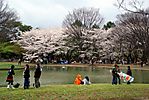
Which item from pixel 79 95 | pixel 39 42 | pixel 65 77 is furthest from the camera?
pixel 39 42

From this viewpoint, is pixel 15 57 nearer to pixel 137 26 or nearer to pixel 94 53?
pixel 94 53

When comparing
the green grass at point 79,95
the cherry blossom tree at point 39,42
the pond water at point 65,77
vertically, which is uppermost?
the cherry blossom tree at point 39,42

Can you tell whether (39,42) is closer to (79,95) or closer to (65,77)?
(65,77)


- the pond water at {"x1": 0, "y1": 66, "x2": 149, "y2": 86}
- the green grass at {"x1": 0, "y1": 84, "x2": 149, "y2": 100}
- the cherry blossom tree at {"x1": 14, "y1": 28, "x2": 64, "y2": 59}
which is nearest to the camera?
the green grass at {"x1": 0, "y1": 84, "x2": 149, "y2": 100}

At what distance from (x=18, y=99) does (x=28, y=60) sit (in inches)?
2286

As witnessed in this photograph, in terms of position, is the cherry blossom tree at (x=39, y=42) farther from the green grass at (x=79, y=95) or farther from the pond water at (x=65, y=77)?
the green grass at (x=79, y=95)

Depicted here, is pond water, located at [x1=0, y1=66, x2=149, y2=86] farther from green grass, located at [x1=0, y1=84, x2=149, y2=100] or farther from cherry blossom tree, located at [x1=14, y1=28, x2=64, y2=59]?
cherry blossom tree, located at [x1=14, y1=28, x2=64, y2=59]

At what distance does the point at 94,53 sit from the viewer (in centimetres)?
7181

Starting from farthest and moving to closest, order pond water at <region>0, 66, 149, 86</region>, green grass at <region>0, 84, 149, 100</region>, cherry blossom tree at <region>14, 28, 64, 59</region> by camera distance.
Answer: cherry blossom tree at <region>14, 28, 64, 59</region> → pond water at <region>0, 66, 149, 86</region> → green grass at <region>0, 84, 149, 100</region>

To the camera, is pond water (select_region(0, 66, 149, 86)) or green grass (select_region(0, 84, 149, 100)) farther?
pond water (select_region(0, 66, 149, 86))

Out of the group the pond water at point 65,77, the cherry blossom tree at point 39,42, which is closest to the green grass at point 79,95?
the pond water at point 65,77

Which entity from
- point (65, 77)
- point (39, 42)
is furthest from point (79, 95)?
point (39, 42)

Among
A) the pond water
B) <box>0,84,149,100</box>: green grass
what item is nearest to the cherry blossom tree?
the pond water

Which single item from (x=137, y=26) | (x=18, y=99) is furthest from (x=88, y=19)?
(x=18, y=99)
